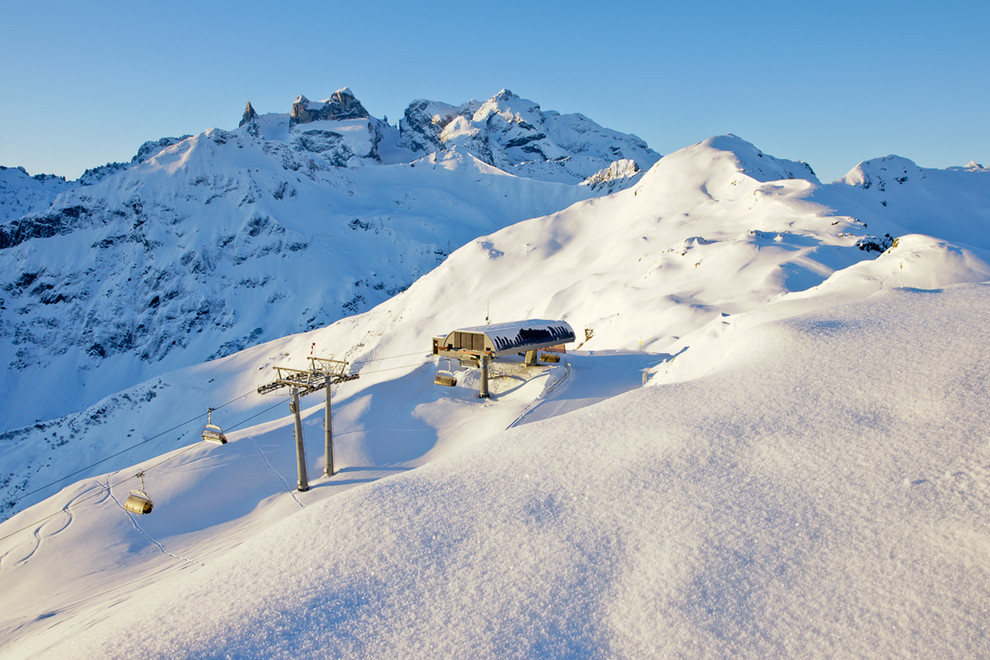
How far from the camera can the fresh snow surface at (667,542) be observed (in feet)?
23.2

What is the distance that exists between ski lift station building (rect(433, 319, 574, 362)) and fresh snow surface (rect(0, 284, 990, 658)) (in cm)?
1217

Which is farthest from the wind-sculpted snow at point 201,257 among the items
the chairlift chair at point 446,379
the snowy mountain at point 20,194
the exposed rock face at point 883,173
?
the chairlift chair at point 446,379

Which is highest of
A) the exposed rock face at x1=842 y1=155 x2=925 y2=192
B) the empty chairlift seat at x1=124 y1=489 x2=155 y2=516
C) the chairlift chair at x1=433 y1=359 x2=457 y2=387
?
the exposed rock face at x1=842 y1=155 x2=925 y2=192

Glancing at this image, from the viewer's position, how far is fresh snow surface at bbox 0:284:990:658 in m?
7.07

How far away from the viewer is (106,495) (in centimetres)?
2095

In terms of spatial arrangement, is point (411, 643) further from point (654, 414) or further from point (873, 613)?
point (654, 414)

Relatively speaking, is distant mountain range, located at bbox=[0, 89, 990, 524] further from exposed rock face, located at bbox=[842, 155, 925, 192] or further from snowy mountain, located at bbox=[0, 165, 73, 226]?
snowy mountain, located at bbox=[0, 165, 73, 226]

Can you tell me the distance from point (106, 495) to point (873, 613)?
23.3 metres

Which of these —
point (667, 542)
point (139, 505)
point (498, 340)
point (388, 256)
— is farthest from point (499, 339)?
point (388, 256)

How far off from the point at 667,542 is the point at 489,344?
17478 millimetres

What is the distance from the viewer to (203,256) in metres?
117

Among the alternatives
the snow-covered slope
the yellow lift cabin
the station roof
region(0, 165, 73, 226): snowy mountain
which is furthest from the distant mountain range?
the yellow lift cabin

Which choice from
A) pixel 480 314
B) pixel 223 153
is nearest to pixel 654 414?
pixel 480 314

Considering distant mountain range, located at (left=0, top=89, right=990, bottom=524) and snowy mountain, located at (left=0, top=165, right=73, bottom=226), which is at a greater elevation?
snowy mountain, located at (left=0, top=165, right=73, bottom=226)
